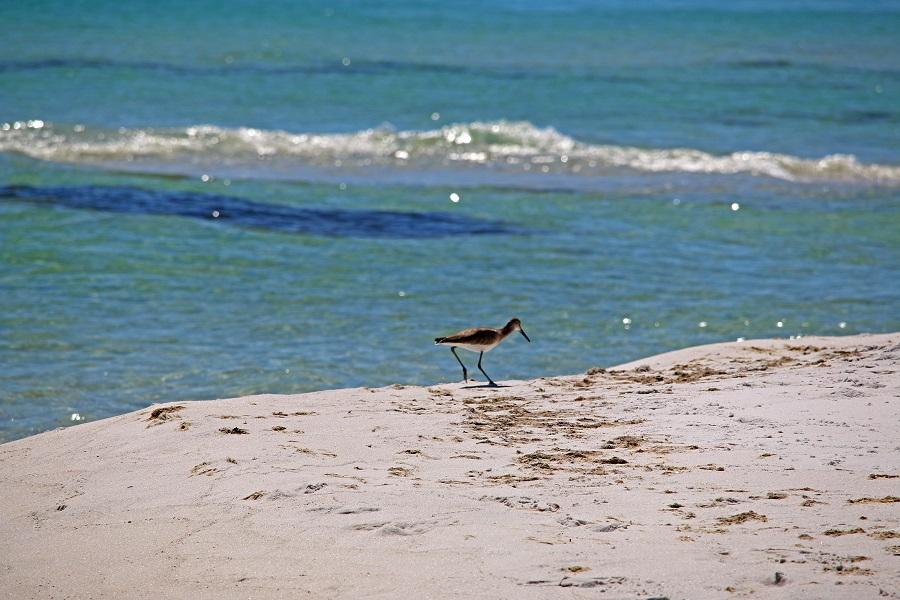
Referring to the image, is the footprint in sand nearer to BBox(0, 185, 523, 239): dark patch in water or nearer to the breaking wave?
BBox(0, 185, 523, 239): dark patch in water

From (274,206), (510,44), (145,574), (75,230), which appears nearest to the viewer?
(145,574)

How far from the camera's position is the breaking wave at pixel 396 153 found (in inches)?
812

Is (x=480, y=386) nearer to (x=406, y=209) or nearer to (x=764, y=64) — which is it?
(x=406, y=209)

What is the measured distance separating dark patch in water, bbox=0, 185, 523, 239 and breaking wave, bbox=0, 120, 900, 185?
284cm

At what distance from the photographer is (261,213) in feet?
53.7

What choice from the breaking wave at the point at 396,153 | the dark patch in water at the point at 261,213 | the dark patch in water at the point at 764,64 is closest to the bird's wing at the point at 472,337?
the dark patch in water at the point at 261,213

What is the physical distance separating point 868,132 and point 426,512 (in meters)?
21.5

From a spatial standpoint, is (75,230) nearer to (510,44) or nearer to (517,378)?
(517,378)

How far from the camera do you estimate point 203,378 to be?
380 inches

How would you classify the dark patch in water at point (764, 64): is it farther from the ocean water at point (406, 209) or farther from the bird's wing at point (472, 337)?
the bird's wing at point (472, 337)

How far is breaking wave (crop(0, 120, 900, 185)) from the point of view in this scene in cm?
2062

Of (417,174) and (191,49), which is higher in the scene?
(191,49)

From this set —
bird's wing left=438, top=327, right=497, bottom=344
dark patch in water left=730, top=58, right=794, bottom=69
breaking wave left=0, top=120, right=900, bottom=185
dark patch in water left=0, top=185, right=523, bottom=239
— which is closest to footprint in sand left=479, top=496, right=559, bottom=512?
bird's wing left=438, top=327, right=497, bottom=344

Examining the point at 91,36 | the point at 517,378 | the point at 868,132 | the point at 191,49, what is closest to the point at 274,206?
the point at 517,378
